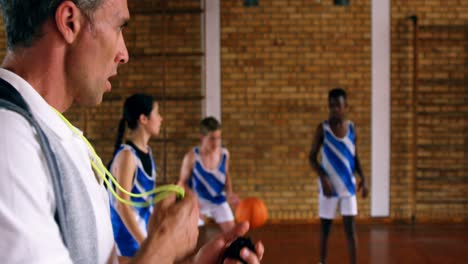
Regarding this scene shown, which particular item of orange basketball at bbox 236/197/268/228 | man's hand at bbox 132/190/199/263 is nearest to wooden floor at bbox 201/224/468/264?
orange basketball at bbox 236/197/268/228

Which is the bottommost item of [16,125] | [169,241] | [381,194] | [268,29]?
[381,194]

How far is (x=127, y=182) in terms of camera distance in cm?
298

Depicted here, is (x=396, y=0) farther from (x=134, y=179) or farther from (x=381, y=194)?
(x=134, y=179)

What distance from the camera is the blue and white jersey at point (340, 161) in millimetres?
4945

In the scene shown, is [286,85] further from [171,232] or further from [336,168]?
[171,232]

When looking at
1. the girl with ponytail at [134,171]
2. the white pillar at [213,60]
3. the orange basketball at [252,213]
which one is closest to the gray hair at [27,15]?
the girl with ponytail at [134,171]

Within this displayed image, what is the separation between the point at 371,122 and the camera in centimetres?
724

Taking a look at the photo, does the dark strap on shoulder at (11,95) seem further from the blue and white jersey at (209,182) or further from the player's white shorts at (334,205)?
the blue and white jersey at (209,182)

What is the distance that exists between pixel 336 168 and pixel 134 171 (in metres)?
2.54

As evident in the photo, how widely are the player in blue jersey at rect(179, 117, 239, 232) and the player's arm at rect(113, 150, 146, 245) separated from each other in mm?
2203

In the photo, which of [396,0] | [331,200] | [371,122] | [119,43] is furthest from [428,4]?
[119,43]

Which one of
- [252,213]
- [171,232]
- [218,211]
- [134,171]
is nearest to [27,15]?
[171,232]

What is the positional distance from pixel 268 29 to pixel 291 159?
198cm

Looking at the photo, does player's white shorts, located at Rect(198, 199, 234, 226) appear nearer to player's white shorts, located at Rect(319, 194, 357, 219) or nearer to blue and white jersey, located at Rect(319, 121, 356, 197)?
player's white shorts, located at Rect(319, 194, 357, 219)
